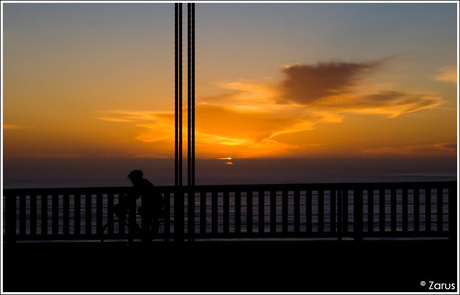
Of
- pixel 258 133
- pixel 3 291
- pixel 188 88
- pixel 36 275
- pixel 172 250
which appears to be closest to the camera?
pixel 3 291

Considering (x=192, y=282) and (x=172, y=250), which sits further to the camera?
(x=172, y=250)

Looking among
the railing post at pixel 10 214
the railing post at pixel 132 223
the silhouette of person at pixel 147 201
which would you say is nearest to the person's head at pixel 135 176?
the silhouette of person at pixel 147 201

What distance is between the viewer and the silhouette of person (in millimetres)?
7629

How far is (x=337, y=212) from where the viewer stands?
7863mm

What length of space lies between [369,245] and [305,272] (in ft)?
5.95

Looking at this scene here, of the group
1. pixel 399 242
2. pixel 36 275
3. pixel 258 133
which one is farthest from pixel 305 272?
pixel 258 133

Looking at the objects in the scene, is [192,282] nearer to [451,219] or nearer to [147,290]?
[147,290]

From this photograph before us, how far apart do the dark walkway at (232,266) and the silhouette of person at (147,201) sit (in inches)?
11.8

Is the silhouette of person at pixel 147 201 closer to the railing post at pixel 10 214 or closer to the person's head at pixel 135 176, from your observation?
the person's head at pixel 135 176

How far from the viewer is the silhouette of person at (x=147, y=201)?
7629 mm

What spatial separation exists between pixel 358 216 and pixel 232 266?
2151 mm

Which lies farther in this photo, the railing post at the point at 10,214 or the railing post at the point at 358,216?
the railing post at the point at 10,214

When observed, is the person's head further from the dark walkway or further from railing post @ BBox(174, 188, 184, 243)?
the dark walkway

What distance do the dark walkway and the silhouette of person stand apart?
0.99 feet
